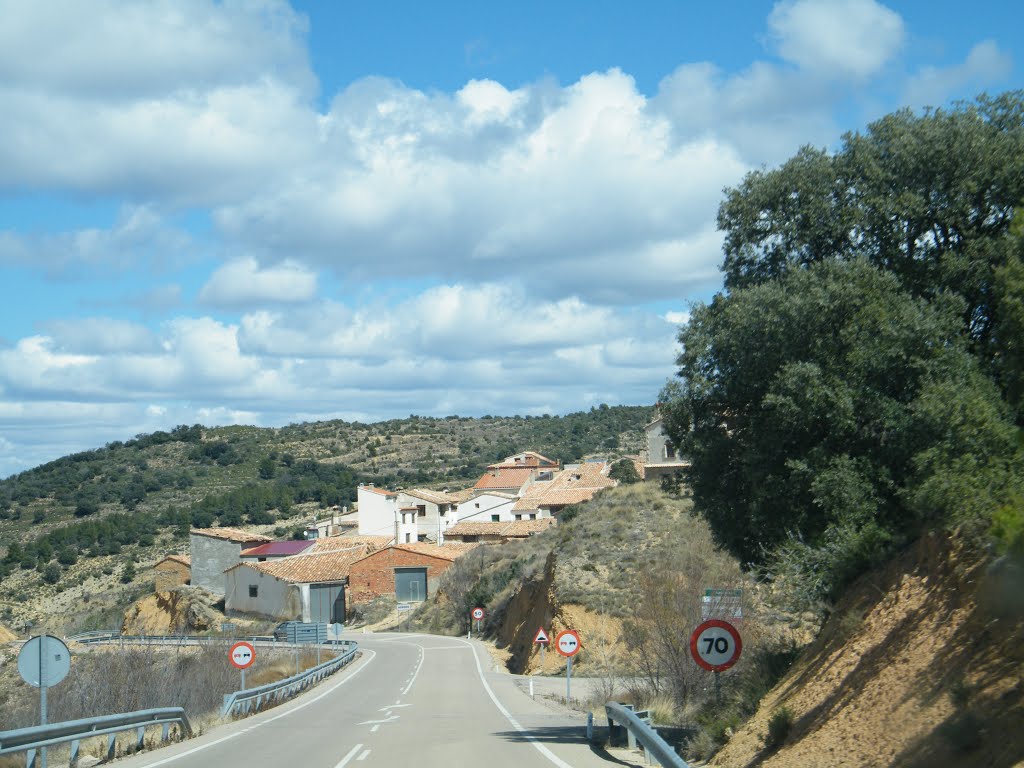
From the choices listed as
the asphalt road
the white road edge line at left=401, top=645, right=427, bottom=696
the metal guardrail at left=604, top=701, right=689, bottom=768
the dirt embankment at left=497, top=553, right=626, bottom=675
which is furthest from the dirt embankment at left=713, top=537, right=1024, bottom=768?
the dirt embankment at left=497, top=553, right=626, bottom=675

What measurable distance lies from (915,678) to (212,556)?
81.9 meters

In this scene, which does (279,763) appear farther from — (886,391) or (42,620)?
(42,620)

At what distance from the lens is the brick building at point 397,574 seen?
79.1m

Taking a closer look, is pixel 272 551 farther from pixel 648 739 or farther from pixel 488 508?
pixel 648 739

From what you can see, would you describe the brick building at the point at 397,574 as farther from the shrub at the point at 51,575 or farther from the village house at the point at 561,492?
the shrub at the point at 51,575

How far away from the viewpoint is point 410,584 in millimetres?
80000

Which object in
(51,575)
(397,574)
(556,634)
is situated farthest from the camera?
(51,575)

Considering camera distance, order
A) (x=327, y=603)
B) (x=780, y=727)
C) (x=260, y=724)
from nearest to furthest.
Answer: (x=780, y=727)
(x=260, y=724)
(x=327, y=603)

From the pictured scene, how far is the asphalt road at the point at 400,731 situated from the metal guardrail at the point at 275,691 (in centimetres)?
43

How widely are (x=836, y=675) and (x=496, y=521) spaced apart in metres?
84.7

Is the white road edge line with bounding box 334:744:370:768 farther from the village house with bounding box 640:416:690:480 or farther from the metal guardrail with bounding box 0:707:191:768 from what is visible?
the village house with bounding box 640:416:690:480

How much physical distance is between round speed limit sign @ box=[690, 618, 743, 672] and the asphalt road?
2.34m

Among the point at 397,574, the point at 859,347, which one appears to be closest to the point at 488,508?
the point at 397,574

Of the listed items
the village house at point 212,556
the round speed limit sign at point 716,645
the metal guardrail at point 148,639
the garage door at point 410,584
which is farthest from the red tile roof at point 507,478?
the round speed limit sign at point 716,645
